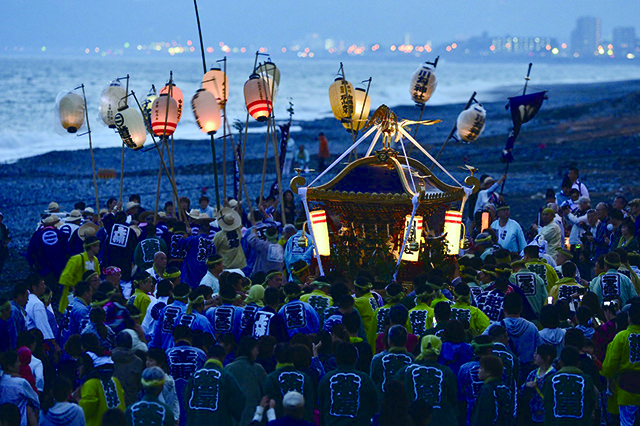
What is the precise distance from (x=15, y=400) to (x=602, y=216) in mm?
10553

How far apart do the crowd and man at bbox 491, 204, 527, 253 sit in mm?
1223

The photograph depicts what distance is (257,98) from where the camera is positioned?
14.7 meters

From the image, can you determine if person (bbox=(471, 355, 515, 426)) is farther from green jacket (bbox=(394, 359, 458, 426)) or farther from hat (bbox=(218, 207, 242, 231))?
hat (bbox=(218, 207, 242, 231))

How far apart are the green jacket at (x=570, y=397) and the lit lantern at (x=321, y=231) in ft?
19.4

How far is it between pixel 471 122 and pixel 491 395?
8.89m

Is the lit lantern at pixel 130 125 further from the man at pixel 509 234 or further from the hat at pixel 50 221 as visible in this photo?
the man at pixel 509 234

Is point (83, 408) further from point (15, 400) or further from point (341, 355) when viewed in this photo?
point (341, 355)

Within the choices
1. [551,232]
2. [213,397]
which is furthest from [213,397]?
[551,232]

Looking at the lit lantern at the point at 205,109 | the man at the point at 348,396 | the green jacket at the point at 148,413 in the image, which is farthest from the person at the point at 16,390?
the lit lantern at the point at 205,109

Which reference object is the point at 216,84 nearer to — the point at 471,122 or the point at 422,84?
the point at 422,84

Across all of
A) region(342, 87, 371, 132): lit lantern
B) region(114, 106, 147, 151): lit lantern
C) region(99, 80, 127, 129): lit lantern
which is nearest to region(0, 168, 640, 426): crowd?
region(114, 106, 147, 151): lit lantern

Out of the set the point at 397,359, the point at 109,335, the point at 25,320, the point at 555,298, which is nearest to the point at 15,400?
the point at 109,335

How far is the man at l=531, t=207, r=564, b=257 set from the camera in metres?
13.6

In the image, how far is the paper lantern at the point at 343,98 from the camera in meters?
15.3
